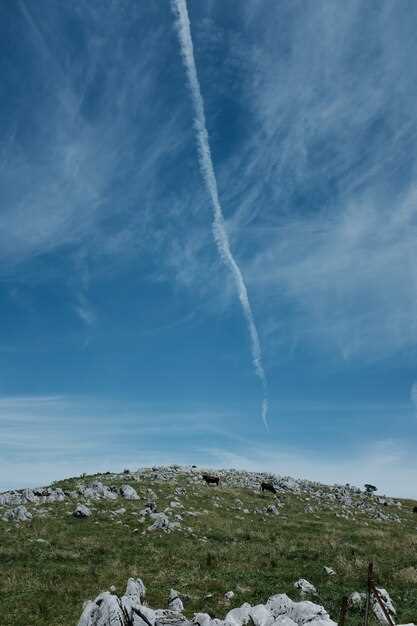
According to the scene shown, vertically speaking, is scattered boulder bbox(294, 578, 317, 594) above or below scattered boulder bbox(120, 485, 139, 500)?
below

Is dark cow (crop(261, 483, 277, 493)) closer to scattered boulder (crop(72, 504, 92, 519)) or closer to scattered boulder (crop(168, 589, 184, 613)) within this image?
scattered boulder (crop(72, 504, 92, 519))

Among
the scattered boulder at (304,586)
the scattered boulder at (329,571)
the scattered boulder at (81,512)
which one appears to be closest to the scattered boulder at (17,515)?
the scattered boulder at (81,512)

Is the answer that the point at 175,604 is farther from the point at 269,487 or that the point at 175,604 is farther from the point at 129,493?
the point at 269,487

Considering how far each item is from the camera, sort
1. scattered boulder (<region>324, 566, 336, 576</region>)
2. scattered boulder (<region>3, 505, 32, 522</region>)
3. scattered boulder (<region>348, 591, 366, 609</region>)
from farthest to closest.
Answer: scattered boulder (<region>3, 505, 32, 522</region>)
scattered boulder (<region>324, 566, 336, 576</region>)
scattered boulder (<region>348, 591, 366, 609</region>)

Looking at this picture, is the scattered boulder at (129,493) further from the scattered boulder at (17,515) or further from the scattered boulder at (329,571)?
the scattered boulder at (329,571)

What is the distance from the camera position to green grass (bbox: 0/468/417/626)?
1786cm

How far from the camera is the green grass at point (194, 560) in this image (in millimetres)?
17859

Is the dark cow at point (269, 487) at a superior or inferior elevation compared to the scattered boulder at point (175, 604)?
superior

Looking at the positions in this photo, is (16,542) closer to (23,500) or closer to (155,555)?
(155,555)

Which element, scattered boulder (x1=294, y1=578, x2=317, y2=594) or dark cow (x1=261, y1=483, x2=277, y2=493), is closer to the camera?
scattered boulder (x1=294, y1=578, x2=317, y2=594)

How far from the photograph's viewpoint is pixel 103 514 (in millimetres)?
31531

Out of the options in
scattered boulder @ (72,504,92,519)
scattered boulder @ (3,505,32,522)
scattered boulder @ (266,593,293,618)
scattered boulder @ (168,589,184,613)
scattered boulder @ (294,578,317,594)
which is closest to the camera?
scattered boulder @ (266,593,293,618)

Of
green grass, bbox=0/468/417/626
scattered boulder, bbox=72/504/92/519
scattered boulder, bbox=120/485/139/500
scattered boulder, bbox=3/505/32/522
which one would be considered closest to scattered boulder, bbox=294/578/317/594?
green grass, bbox=0/468/417/626

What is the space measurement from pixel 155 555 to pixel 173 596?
614 cm
